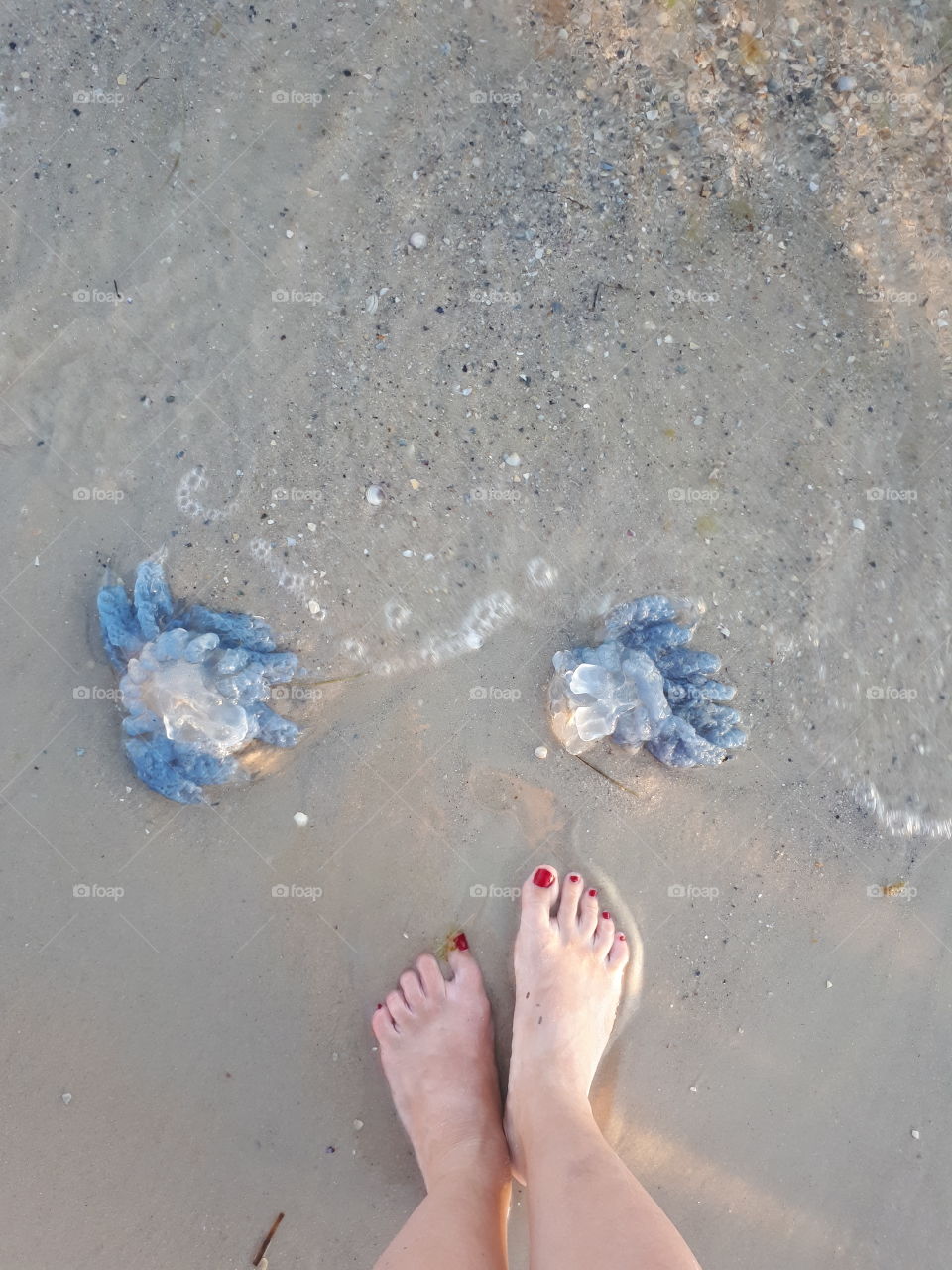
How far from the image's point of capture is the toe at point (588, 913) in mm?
3307

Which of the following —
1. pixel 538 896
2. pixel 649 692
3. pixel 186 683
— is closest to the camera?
pixel 186 683

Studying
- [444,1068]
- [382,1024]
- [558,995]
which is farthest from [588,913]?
[382,1024]

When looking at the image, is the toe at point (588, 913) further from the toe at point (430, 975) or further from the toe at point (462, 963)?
the toe at point (430, 975)

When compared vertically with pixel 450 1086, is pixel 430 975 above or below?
above

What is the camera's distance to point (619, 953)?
3334mm

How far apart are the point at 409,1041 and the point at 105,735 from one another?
1649 millimetres

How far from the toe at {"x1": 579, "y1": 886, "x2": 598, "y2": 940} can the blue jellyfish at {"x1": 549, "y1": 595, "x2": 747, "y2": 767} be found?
584mm

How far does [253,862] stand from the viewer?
10.7ft

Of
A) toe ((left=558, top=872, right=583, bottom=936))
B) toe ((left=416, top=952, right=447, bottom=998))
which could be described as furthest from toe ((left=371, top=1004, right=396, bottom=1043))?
toe ((left=558, top=872, right=583, bottom=936))

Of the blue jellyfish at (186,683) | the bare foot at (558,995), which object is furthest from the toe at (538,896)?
the blue jellyfish at (186,683)

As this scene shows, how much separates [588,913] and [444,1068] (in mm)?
800

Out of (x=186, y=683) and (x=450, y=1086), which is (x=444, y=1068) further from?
(x=186, y=683)

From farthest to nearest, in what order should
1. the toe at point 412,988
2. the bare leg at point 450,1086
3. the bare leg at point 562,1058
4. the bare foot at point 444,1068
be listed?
the toe at point 412,988 → the bare foot at point 444,1068 → the bare leg at point 450,1086 → the bare leg at point 562,1058

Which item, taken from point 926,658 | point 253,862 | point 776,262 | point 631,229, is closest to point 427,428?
point 631,229
